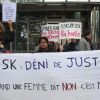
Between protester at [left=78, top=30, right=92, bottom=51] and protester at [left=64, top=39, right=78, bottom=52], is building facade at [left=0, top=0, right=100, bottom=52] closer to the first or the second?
protester at [left=64, top=39, right=78, bottom=52]

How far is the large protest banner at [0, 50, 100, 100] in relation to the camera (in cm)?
820

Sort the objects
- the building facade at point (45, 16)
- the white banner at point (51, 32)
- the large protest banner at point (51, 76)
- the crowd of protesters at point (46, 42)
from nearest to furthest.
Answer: the large protest banner at point (51, 76) → the crowd of protesters at point (46, 42) → the white banner at point (51, 32) → the building facade at point (45, 16)

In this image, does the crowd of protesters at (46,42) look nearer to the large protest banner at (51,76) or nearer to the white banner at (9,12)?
the white banner at (9,12)

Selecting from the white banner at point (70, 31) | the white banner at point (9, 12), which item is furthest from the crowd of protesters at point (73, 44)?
the white banner at point (9, 12)

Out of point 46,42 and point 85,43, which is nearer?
point 46,42

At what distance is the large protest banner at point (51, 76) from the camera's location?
323 inches

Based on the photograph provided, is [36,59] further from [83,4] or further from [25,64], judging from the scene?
[83,4]

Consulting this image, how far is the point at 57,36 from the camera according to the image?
13.8 meters

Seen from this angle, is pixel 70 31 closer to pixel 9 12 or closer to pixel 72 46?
pixel 72 46

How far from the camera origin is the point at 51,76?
8.28m

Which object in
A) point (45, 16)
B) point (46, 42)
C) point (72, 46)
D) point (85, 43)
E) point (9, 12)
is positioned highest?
point (9, 12)

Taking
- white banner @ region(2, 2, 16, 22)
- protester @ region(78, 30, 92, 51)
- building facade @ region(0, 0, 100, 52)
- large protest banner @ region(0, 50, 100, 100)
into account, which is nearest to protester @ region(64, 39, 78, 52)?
protester @ region(78, 30, 92, 51)

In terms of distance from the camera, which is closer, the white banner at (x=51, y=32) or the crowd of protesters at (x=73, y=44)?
the crowd of protesters at (x=73, y=44)

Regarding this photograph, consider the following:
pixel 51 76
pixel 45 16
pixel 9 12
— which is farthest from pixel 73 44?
pixel 45 16
